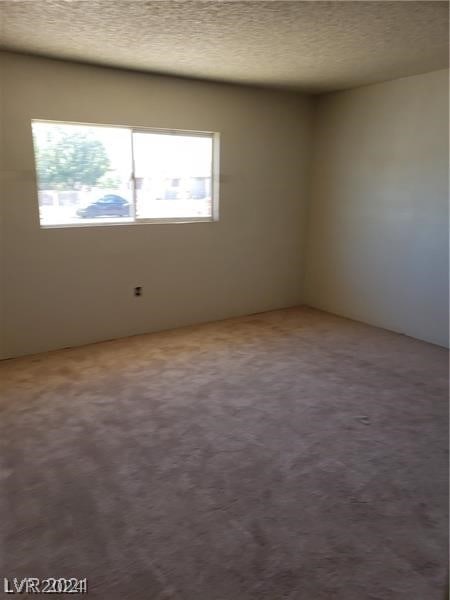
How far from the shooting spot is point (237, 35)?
8.97 ft

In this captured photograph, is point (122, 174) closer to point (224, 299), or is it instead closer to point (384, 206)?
point (224, 299)

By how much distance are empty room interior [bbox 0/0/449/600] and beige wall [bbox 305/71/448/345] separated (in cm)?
2

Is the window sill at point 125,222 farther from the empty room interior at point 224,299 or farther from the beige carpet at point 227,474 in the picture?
the beige carpet at point 227,474

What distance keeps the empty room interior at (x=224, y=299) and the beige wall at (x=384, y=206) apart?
0.08ft

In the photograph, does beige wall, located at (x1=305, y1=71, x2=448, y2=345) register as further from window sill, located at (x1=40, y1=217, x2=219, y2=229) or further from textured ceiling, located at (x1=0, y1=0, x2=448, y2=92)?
window sill, located at (x1=40, y1=217, x2=219, y2=229)

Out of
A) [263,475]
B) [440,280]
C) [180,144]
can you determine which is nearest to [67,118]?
[180,144]

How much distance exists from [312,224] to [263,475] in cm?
361

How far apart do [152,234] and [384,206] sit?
2343mm

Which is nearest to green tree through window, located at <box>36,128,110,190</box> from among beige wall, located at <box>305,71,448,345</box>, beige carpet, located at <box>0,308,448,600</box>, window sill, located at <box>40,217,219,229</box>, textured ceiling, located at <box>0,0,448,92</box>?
window sill, located at <box>40,217,219,229</box>

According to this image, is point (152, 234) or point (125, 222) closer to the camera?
point (125, 222)

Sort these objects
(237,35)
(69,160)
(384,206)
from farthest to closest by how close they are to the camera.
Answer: (384,206) < (69,160) < (237,35)

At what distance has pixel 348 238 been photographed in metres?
4.85

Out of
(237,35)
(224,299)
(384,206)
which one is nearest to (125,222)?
(224,299)

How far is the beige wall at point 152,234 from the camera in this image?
11.4 ft
